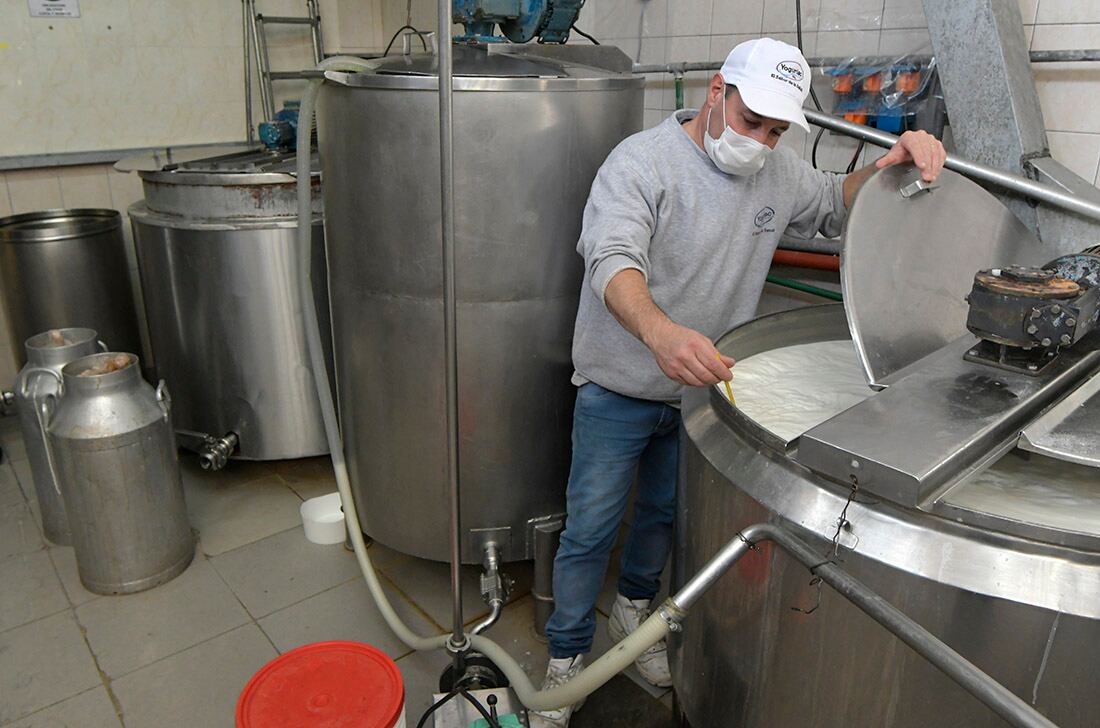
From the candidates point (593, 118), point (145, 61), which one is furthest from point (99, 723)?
point (145, 61)

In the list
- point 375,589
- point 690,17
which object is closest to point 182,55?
point 690,17

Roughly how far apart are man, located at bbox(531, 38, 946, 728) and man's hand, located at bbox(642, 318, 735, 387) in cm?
3

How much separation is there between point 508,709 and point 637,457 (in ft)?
1.87

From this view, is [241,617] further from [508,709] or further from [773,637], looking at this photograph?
[773,637]

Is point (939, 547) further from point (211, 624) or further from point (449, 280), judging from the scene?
point (211, 624)

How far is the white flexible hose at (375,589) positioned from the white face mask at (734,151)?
740 millimetres

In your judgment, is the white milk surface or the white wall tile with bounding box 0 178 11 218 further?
the white wall tile with bounding box 0 178 11 218

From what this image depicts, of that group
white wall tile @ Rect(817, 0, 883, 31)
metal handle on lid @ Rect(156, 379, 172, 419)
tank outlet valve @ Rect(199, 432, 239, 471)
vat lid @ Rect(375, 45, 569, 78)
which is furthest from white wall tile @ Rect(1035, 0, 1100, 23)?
tank outlet valve @ Rect(199, 432, 239, 471)

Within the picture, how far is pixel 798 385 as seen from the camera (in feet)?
4.38

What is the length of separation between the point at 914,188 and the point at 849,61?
84cm

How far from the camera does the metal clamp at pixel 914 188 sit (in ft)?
4.12

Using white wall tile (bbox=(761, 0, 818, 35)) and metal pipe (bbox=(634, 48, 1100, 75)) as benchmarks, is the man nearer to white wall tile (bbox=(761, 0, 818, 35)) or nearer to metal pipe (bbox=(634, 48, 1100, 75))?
metal pipe (bbox=(634, 48, 1100, 75))

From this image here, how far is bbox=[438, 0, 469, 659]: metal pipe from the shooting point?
3.36 feet

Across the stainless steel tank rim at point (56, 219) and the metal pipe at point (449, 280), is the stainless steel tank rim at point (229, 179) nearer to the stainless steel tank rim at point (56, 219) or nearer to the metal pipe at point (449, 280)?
the stainless steel tank rim at point (56, 219)
